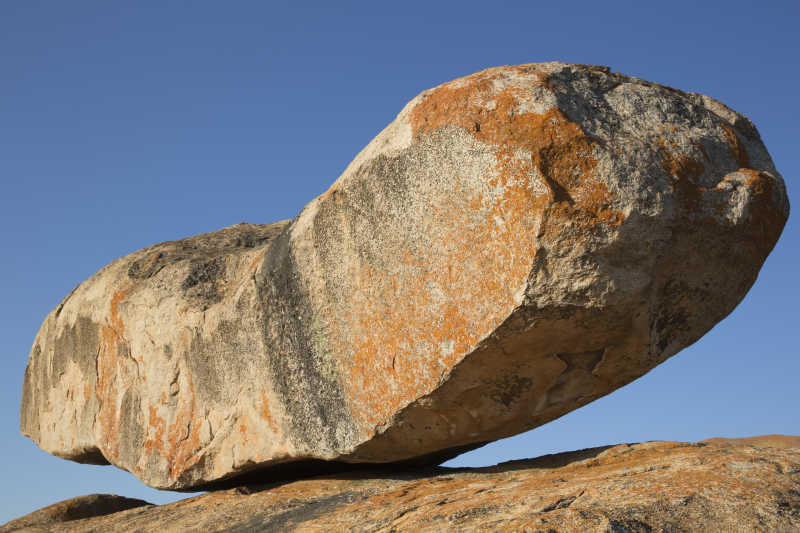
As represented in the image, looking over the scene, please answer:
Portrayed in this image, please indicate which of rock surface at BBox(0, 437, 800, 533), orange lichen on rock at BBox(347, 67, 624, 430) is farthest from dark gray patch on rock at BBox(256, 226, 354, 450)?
rock surface at BBox(0, 437, 800, 533)

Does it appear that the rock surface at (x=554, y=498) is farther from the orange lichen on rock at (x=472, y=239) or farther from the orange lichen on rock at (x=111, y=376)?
the orange lichen on rock at (x=111, y=376)

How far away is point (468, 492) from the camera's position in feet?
15.5

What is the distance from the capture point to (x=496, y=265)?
433cm

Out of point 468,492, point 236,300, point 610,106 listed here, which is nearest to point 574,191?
point 610,106

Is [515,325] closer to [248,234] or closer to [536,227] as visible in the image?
[536,227]

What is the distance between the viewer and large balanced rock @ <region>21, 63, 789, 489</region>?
4.19 meters

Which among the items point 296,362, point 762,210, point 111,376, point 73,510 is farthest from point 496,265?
point 73,510

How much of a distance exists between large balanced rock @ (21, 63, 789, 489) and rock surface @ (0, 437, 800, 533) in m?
0.29

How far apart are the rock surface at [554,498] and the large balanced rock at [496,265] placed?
29 cm

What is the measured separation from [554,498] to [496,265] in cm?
122

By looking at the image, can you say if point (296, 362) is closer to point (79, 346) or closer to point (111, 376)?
point (111, 376)

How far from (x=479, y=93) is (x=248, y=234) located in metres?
3.93

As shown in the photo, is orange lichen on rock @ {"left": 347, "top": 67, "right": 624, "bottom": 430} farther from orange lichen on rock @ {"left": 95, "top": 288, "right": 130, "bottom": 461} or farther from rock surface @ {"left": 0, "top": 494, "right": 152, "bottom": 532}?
rock surface @ {"left": 0, "top": 494, "right": 152, "bottom": 532}

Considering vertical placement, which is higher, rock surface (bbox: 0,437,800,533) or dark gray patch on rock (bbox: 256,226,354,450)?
dark gray patch on rock (bbox: 256,226,354,450)
